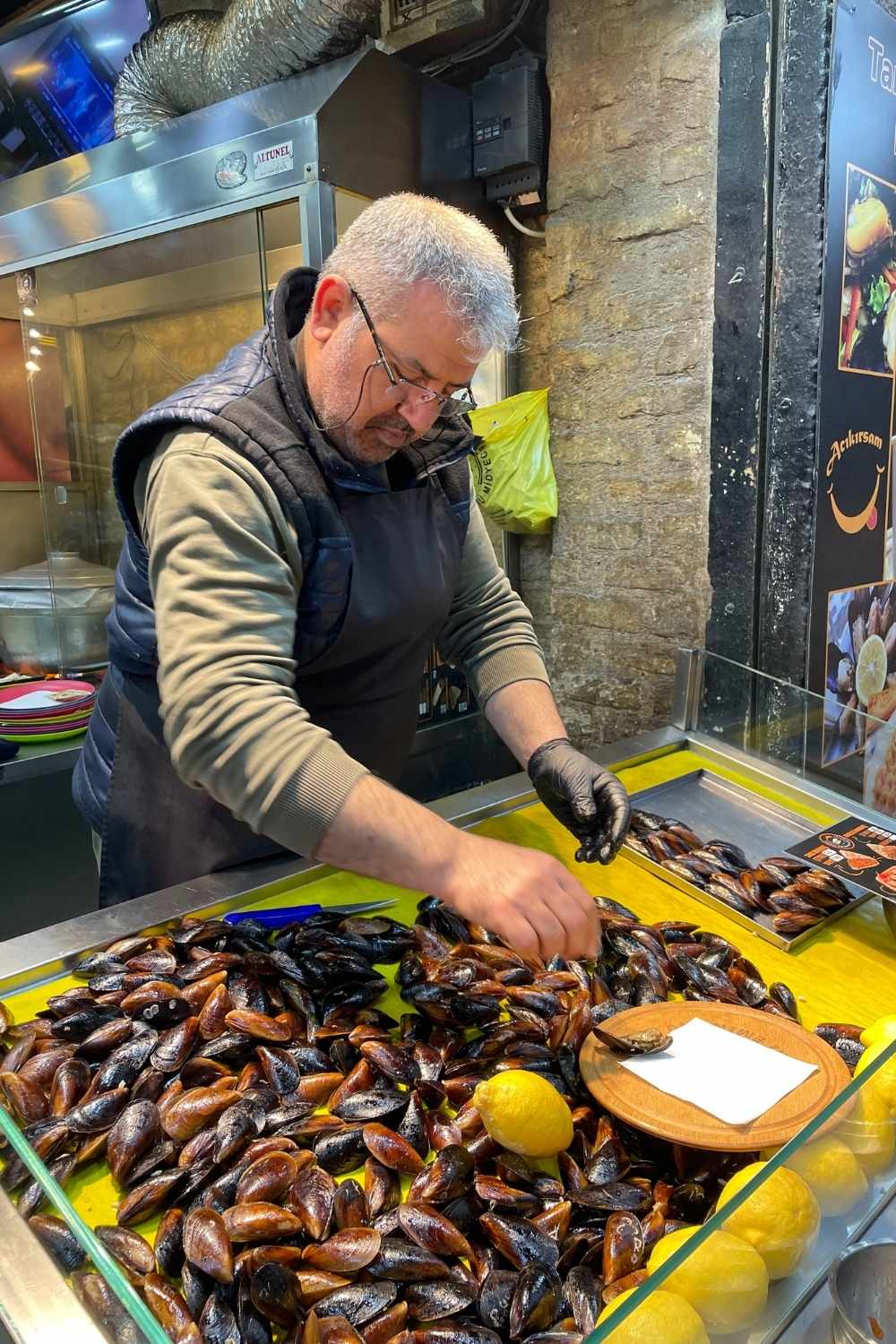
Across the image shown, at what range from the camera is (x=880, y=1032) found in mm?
1080

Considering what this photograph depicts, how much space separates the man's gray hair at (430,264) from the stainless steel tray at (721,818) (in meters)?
0.96

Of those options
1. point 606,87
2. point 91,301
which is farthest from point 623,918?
point 91,301

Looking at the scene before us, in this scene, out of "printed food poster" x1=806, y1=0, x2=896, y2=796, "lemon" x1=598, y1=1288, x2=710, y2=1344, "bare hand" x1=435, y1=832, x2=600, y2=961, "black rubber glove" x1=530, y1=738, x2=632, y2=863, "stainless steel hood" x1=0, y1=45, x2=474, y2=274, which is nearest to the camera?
"lemon" x1=598, y1=1288, x2=710, y2=1344

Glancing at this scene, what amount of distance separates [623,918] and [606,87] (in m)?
2.54

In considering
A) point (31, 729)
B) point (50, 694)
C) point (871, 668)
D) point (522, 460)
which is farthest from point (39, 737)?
point (871, 668)

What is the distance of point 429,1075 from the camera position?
1.06 m

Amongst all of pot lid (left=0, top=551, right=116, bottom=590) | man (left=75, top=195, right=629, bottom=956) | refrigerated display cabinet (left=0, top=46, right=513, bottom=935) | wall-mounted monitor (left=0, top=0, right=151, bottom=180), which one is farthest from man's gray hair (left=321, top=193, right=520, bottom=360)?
wall-mounted monitor (left=0, top=0, right=151, bottom=180)

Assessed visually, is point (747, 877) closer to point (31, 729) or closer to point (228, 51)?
point (31, 729)

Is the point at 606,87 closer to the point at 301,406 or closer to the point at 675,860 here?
the point at 301,406

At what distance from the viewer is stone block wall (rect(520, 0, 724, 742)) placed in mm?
2613

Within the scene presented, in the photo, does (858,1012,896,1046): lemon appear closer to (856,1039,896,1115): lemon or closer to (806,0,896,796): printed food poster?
(856,1039,896,1115): lemon

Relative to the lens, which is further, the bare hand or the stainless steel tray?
the stainless steel tray

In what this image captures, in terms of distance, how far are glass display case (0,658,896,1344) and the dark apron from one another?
9.0 inches

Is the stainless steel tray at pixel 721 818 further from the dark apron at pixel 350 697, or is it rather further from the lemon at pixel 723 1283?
the lemon at pixel 723 1283
